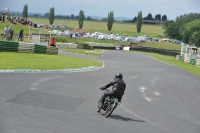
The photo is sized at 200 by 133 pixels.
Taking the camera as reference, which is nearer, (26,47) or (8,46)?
(8,46)

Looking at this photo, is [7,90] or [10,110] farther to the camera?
[7,90]

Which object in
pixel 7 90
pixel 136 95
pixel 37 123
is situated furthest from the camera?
pixel 136 95

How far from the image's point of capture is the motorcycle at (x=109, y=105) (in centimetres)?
1287

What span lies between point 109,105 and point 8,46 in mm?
20813

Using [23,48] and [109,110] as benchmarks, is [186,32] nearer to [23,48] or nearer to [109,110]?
[23,48]

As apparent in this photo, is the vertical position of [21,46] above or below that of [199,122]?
above

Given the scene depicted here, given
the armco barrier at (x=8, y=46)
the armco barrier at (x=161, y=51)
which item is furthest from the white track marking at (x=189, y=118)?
the armco barrier at (x=161, y=51)

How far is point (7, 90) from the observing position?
15711 mm

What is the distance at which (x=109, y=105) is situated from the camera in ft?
43.1

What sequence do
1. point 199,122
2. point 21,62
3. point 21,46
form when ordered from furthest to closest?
1. point 21,46
2. point 21,62
3. point 199,122

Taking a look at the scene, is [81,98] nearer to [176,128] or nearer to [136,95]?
[136,95]

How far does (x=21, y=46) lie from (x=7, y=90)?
17950mm

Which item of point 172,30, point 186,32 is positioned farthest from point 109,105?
point 172,30

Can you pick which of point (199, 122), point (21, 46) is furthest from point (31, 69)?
point (199, 122)
